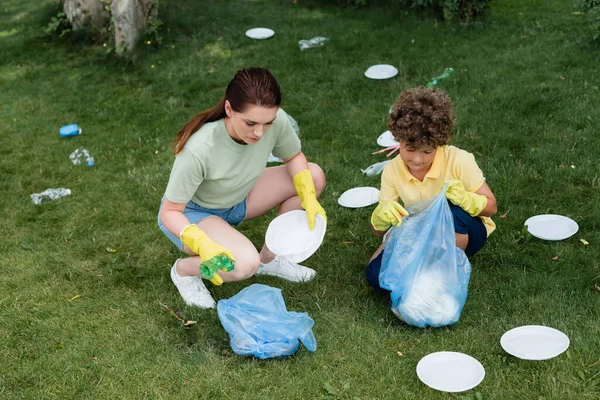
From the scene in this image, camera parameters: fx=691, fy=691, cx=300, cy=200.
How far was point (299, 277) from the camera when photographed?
9.80 feet

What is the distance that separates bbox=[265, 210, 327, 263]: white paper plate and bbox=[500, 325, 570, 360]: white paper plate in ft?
2.64

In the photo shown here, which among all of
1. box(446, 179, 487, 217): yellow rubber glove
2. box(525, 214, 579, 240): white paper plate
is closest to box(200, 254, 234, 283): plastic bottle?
box(446, 179, 487, 217): yellow rubber glove

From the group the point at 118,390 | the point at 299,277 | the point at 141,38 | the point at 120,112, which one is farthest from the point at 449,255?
the point at 141,38

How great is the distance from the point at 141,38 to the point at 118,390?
409cm

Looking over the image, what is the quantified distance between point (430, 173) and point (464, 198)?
17cm

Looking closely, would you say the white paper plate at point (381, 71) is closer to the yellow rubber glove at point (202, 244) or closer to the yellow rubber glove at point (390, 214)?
the yellow rubber glove at point (390, 214)

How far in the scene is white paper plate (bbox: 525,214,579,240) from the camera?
304 centimetres

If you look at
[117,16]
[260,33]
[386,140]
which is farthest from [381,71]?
[117,16]

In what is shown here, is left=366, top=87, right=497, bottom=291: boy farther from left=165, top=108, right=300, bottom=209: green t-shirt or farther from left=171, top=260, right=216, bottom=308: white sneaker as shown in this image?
left=171, top=260, right=216, bottom=308: white sneaker

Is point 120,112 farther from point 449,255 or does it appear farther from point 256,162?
point 449,255

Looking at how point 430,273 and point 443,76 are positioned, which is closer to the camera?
point 430,273

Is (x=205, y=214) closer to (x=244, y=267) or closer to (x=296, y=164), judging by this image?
(x=244, y=267)

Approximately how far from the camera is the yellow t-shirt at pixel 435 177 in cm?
260

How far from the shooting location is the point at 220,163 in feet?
8.80
